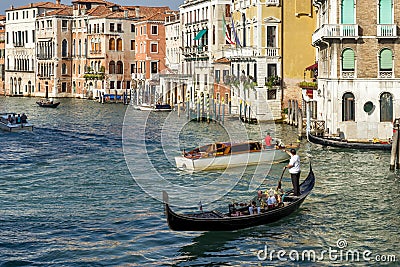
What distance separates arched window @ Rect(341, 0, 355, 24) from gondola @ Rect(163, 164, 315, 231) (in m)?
8.30

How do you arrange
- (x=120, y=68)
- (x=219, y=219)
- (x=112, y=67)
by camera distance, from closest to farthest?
(x=219, y=219) → (x=112, y=67) → (x=120, y=68)

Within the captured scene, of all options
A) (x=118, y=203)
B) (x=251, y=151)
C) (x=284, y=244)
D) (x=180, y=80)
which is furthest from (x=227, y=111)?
(x=284, y=244)

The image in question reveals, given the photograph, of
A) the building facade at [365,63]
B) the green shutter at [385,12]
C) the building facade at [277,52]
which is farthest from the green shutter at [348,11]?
the building facade at [277,52]

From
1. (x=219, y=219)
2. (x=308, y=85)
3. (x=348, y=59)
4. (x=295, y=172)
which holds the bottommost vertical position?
(x=219, y=219)

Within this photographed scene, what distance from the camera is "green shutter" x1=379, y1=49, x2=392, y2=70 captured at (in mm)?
17938

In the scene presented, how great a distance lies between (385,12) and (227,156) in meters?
5.45

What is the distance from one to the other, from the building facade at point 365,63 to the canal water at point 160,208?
1.33 meters

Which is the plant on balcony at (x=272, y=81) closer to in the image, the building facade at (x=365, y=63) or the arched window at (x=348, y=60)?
the building facade at (x=365, y=63)

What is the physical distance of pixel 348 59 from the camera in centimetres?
1809

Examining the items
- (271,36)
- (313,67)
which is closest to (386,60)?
(313,67)

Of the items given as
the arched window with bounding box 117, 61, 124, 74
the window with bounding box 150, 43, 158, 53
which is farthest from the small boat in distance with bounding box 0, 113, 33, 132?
the arched window with bounding box 117, 61, 124, 74

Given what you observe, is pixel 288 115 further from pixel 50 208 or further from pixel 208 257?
pixel 208 257

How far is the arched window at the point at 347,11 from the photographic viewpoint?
17938 mm

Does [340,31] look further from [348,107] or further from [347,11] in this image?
[348,107]
